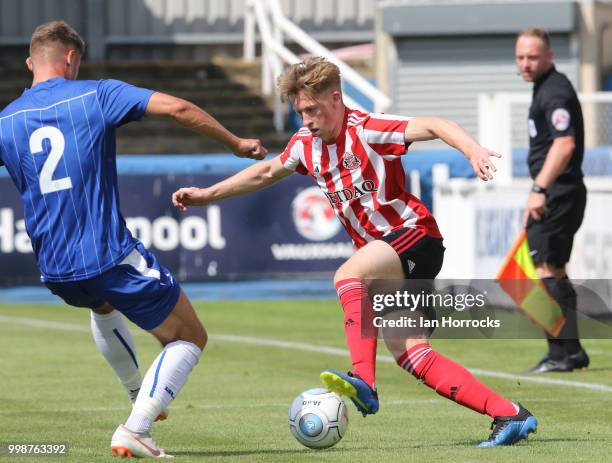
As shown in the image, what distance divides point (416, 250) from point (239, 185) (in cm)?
104

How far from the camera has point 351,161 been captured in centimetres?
708

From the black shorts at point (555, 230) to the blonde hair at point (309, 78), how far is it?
12.2 ft

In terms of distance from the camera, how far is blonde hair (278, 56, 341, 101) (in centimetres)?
701

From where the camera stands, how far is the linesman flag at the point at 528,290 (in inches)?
433

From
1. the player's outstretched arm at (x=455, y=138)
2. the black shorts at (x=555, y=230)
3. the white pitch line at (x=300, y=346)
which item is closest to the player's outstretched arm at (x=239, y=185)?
the player's outstretched arm at (x=455, y=138)

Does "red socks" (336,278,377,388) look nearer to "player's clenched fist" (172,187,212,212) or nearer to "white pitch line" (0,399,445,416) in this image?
"player's clenched fist" (172,187,212,212)

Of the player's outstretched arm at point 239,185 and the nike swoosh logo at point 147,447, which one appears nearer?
the nike swoosh logo at point 147,447

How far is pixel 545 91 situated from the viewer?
10.5 metres

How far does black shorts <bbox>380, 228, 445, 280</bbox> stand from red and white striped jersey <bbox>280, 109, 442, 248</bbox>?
0.15 feet

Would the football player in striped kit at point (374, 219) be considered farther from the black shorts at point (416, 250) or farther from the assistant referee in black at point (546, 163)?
the assistant referee in black at point (546, 163)

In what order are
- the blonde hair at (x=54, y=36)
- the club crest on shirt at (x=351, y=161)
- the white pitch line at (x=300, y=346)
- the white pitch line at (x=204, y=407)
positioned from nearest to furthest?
the blonde hair at (x=54, y=36) < the club crest on shirt at (x=351, y=161) < the white pitch line at (x=204, y=407) < the white pitch line at (x=300, y=346)

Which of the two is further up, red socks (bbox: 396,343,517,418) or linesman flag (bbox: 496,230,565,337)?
red socks (bbox: 396,343,517,418)

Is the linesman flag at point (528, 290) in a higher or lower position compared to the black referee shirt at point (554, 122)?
lower

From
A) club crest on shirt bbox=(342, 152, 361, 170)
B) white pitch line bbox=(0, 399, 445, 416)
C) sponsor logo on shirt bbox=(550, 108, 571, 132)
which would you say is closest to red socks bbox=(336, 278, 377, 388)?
club crest on shirt bbox=(342, 152, 361, 170)
